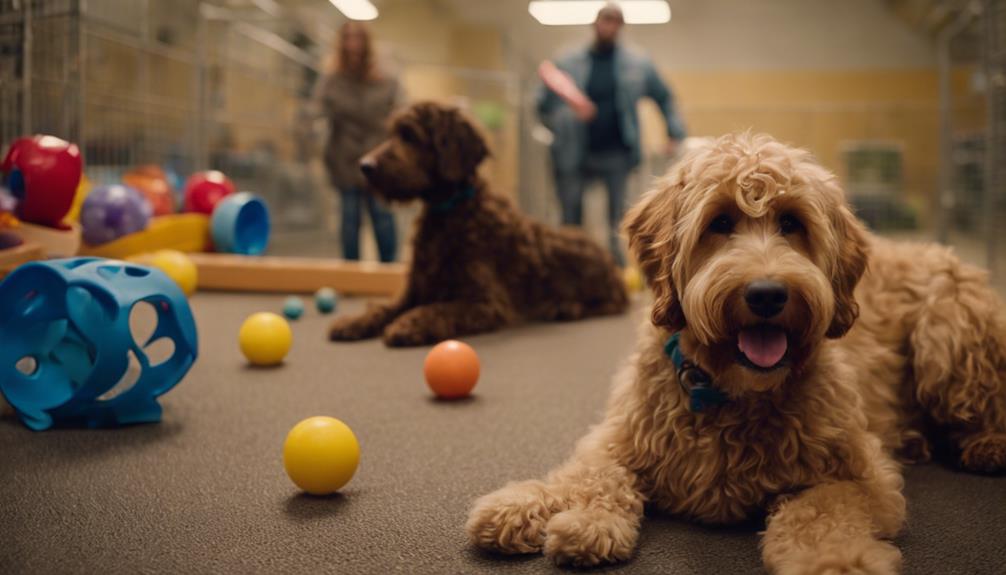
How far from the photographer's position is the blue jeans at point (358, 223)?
6652mm

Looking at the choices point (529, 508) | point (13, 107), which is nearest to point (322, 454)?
point (529, 508)

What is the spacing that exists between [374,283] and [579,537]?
4.56 meters

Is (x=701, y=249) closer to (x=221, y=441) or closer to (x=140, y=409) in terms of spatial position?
(x=221, y=441)

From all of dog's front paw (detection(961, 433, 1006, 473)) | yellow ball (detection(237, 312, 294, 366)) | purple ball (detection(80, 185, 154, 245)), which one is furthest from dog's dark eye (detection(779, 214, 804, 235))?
purple ball (detection(80, 185, 154, 245))

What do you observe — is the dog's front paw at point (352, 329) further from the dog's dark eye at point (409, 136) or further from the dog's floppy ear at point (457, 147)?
the dog's dark eye at point (409, 136)

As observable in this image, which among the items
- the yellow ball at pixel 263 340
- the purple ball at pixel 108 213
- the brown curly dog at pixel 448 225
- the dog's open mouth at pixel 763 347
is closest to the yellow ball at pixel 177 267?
the purple ball at pixel 108 213

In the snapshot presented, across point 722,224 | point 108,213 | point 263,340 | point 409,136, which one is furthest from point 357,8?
point 722,224

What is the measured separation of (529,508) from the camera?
66.9 inches

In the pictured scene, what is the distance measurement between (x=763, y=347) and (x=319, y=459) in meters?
1.07

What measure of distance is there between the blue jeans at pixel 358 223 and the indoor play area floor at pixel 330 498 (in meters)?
3.37

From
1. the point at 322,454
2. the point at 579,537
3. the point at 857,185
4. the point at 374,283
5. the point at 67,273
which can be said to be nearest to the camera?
the point at 579,537

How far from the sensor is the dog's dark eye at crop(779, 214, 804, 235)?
175 cm

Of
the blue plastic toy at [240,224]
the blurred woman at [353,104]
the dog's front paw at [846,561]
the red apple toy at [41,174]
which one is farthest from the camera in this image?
the blurred woman at [353,104]

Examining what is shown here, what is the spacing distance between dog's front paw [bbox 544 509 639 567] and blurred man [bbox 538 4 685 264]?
511 cm
